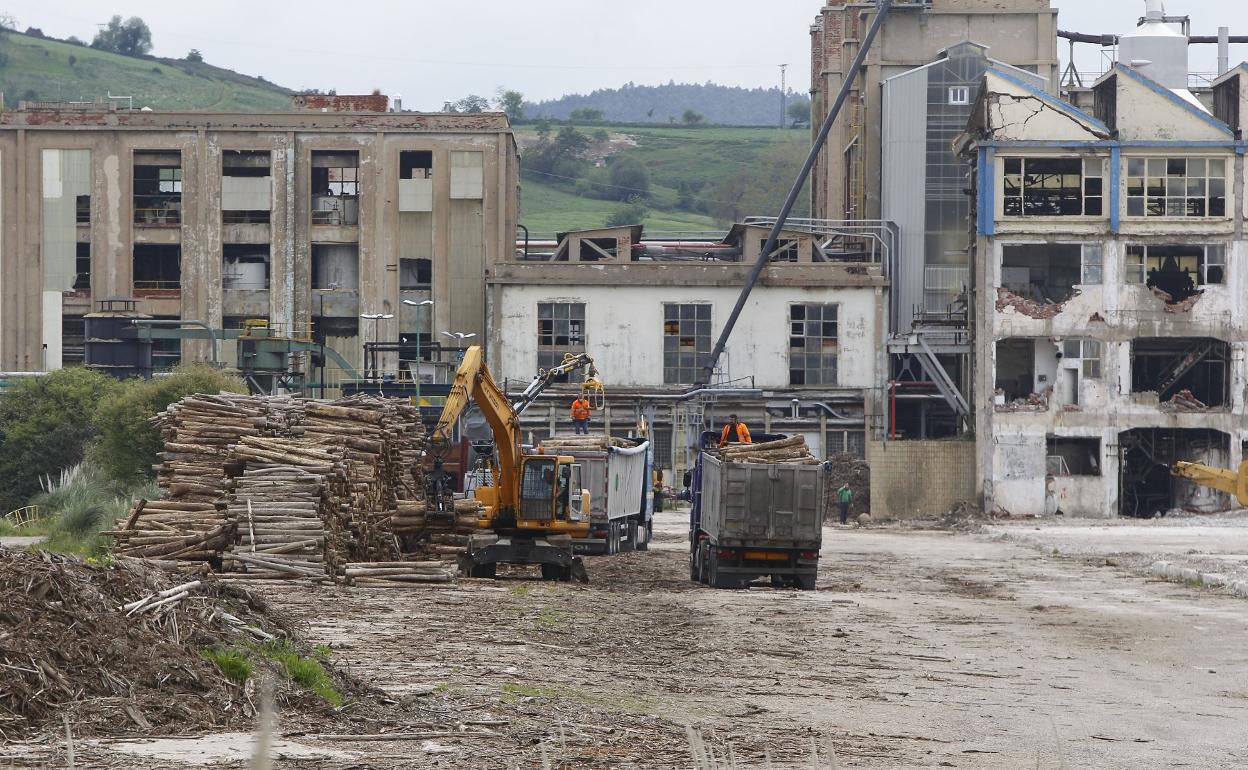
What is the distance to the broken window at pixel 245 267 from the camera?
79.0 metres

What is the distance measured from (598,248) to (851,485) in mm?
17601

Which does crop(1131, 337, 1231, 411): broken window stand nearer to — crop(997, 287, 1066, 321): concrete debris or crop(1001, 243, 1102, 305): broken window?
crop(997, 287, 1066, 321): concrete debris

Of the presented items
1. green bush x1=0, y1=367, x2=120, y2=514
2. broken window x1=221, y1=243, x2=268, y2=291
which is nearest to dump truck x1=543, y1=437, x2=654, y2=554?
green bush x1=0, y1=367, x2=120, y2=514

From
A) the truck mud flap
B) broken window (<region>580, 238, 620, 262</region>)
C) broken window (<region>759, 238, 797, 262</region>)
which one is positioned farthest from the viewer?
broken window (<region>759, 238, 797, 262</region>)

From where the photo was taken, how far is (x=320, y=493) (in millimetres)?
26281

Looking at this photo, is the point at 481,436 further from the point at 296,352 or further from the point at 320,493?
the point at 320,493

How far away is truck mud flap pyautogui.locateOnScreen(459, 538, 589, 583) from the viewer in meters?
30.7

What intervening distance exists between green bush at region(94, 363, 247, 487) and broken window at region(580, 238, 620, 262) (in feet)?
78.5

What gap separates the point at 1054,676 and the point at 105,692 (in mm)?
10362

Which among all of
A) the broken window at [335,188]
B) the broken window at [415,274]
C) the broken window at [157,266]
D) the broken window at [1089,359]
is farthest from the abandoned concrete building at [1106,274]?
the broken window at [157,266]

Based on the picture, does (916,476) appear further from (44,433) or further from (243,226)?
(243,226)

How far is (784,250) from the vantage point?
78562 millimetres

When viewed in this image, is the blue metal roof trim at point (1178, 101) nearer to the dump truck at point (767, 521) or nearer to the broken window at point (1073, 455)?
the broken window at point (1073, 455)

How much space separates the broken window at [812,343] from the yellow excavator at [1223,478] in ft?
63.6
